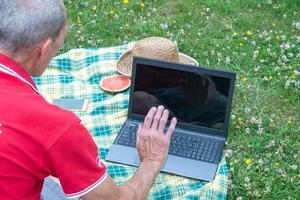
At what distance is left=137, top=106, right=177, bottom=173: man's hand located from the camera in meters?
2.58

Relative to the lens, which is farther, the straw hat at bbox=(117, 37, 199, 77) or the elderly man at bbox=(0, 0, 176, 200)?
the straw hat at bbox=(117, 37, 199, 77)

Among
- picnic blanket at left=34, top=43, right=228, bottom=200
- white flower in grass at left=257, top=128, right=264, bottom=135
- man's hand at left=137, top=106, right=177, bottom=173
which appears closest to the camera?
man's hand at left=137, top=106, right=177, bottom=173

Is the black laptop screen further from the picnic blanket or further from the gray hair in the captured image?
the gray hair

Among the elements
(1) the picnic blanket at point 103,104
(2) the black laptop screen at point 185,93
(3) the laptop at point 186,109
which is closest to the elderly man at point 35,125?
(1) the picnic blanket at point 103,104

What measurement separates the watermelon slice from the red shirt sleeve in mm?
→ 1796

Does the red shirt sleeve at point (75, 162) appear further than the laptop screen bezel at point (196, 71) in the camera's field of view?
No

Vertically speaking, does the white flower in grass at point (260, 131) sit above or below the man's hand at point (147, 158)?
below

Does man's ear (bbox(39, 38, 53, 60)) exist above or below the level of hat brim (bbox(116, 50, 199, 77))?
above

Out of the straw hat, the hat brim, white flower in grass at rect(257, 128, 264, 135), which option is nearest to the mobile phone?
the hat brim

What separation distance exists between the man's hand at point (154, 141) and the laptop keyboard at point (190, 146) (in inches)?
22.4

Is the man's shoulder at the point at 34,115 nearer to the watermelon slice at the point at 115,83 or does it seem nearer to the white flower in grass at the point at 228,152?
the white flower in grass at the point at 228,152

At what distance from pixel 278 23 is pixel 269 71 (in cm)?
91

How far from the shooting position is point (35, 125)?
1.85 m

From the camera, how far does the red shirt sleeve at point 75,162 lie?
6.26 ft
